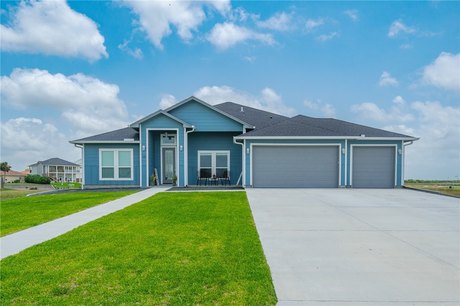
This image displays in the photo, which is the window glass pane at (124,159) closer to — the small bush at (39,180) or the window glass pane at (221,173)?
the window glass pane at (221,173)

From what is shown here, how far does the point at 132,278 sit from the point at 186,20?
15.8 m

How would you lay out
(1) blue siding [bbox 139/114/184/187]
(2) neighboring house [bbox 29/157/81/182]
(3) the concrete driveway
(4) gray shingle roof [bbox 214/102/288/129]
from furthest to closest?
(2) neighboring house [bbox 29/157/81/182], (4) gray shingle roof [bbox 214/102/288/129], (1) blue siding [bbox 139/114/184/187], (3) the concrete driveway

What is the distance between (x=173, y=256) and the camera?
13.8 feet

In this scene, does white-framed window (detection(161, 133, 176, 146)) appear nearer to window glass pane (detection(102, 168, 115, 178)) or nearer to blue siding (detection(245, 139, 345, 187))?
window glass pane (detection(102, 168, 115, 178))

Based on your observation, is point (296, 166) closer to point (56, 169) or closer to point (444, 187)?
point (444, 187)

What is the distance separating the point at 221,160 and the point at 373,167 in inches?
351

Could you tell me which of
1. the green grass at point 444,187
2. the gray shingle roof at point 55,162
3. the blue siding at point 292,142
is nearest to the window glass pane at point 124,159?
the blue siding at point 292,142

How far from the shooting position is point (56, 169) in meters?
55.4

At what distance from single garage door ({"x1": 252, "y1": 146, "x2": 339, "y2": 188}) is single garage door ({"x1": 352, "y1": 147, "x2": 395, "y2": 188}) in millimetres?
1277

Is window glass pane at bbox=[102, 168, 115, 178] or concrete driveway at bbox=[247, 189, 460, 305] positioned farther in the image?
window glass pane at bbox=[102, 168, 115, 178]

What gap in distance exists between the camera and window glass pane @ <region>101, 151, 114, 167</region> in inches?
664

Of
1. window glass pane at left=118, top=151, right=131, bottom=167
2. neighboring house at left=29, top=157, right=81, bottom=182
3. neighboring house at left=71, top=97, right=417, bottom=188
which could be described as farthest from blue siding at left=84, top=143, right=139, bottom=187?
neighboring house at left=29, top=157, right=81, bottom=182

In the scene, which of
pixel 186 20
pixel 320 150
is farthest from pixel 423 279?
pixel 186 20

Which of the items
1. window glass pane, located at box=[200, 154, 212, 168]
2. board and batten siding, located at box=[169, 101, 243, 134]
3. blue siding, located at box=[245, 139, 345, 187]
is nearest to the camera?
blue siding, located at box=[245, 139, 345, 187]
